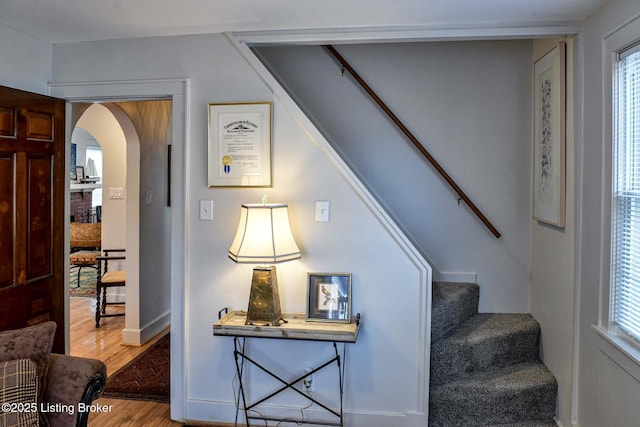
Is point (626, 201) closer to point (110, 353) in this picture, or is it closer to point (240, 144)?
point (240, 144)

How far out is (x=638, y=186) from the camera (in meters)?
1.93

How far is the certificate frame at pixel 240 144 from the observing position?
265 cm

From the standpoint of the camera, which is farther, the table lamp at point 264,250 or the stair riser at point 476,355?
the stair riser at point 476,355

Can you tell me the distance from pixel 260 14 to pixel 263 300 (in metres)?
1.56

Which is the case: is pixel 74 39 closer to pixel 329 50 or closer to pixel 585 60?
pixel 329 50

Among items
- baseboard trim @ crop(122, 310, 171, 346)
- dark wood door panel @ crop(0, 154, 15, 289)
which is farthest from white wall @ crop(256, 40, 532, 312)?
baseboard trim @ crop(122, 310, 171, 346)

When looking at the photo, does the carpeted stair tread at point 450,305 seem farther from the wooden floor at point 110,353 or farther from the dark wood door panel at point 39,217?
Result: the dark wood door panel at point 39,217

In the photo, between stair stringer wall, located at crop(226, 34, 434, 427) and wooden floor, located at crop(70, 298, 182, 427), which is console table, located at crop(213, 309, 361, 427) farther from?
wooden floor, located at crop(70, 298, 182, 427)

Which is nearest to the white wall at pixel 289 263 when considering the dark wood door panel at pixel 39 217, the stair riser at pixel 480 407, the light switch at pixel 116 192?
the stair riser at pixel 480 407

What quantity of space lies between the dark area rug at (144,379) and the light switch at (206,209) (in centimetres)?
132

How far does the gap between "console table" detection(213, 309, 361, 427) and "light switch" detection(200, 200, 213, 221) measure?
1.87ft

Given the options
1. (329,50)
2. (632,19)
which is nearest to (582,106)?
(632,19)

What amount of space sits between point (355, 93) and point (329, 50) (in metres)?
0.37

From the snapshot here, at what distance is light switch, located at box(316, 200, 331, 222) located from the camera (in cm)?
263
